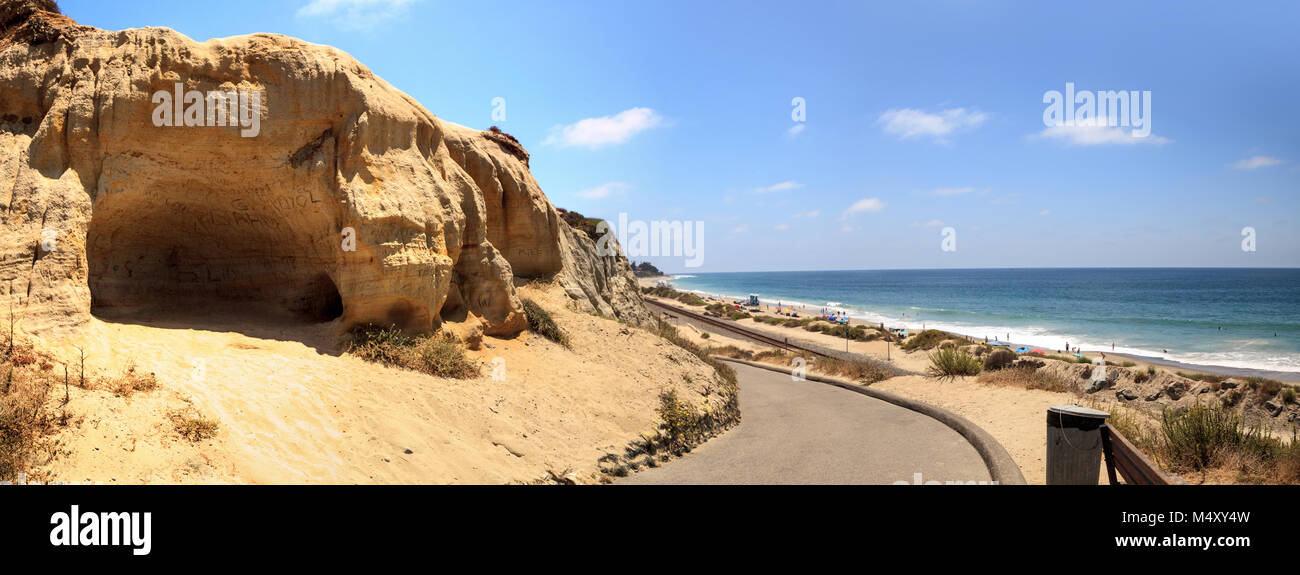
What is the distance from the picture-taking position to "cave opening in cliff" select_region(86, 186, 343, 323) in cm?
818

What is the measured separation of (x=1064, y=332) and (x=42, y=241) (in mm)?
56235

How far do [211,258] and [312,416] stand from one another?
16.9ft

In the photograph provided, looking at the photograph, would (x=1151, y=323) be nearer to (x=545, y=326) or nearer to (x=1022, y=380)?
(x=1022, y=380)

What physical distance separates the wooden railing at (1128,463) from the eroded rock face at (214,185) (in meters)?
9.17

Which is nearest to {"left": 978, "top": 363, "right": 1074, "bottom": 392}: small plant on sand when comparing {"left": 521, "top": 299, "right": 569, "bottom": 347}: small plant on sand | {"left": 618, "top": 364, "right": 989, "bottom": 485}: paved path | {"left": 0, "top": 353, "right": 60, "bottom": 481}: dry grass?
{"left": 618, "top": 364, "right": 989, "bottom": 485}: paved path

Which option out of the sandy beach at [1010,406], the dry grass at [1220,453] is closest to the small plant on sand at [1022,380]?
the sandy beach at [1010,406]

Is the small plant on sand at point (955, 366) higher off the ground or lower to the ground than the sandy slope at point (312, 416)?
lower

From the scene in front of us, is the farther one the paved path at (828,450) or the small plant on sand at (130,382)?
the paved path at (828,450)

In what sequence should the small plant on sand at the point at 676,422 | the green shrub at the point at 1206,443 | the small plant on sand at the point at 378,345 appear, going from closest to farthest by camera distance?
the green shrub at the point at 1206,443 → the small plant on sand at the point at 378,345 → the small plant on sand at the point at 676,422

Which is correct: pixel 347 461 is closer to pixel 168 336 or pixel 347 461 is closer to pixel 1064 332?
pixel 168 336

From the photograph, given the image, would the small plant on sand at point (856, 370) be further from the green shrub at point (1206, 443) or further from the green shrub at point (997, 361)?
the green shrub at point (1206, 443)

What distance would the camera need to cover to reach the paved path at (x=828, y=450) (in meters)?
8.16
